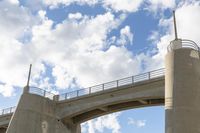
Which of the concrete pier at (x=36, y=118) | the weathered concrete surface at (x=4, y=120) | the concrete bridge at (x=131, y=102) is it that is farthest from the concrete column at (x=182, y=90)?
the weathered concrete surface at (x=4, y=120)

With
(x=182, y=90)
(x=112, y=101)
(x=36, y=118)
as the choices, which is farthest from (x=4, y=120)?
(x=182, y=90)

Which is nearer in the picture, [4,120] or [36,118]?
[36,118]

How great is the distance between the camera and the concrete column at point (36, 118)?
4556 centimetres

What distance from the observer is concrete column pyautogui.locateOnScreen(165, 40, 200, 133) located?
104 feet

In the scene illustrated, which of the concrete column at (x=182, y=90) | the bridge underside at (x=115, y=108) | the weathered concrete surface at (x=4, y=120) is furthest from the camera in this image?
the weathered concrete surface at (x=4, y=120)

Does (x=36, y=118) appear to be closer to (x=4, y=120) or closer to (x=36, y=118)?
(x=36, y=118)

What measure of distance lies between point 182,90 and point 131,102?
12.4 metres

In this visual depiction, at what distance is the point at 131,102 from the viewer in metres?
44.6

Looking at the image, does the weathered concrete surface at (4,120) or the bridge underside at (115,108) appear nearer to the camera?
the bridge underside at (115,108)

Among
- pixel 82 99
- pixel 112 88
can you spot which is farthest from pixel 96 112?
pixel 112 88

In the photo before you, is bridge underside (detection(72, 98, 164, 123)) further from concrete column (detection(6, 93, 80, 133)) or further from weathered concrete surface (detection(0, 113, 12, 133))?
weathered concrete surface (detection(0, 113, 12, 133))

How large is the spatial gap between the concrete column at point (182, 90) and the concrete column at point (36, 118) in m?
19.0

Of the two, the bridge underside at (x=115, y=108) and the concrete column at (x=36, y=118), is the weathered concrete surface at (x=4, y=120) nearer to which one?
the concrete column at (x=36, y=118)

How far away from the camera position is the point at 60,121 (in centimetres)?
4812
